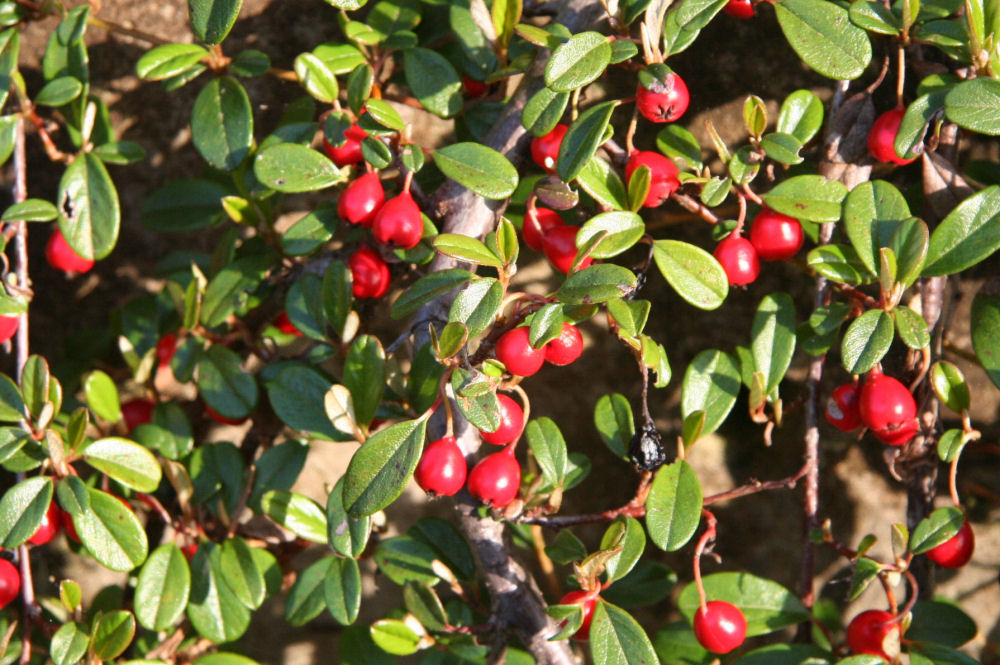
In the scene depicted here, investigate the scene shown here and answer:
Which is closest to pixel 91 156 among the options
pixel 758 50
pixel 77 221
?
pixel 77 221

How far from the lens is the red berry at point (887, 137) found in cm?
123

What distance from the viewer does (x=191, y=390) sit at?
187cm

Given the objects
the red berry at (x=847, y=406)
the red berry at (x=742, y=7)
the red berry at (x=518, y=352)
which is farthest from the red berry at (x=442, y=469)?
the red berry at (x=742, y=7)

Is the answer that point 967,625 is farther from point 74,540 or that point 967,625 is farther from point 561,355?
point 74,540

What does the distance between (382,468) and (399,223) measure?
372mm

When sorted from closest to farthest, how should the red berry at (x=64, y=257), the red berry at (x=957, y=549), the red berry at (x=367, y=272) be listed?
1. the red berry at (x=957, y=549)
2. the red berry at (x=367, y=272)
3. the red berry at (x=64, y=257)

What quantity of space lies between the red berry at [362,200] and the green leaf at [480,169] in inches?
4.8

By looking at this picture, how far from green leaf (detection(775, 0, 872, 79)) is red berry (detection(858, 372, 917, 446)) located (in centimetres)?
43

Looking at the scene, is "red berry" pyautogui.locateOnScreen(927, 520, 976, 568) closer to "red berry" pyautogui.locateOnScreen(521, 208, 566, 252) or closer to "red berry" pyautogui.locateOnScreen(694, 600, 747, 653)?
"red berry" pyautogui.locateOnScreen(694, 600, 747, 653)

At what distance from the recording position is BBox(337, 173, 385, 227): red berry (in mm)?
1304

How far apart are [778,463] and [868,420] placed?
1.68 ft

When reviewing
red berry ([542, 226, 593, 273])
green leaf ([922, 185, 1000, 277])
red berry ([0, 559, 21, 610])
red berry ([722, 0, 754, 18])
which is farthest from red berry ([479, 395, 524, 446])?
red berry ([0, 559, 21, 610])

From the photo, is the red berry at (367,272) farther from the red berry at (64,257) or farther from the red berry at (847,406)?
the red berry at (847,406)

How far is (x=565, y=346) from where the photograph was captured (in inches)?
43.4
